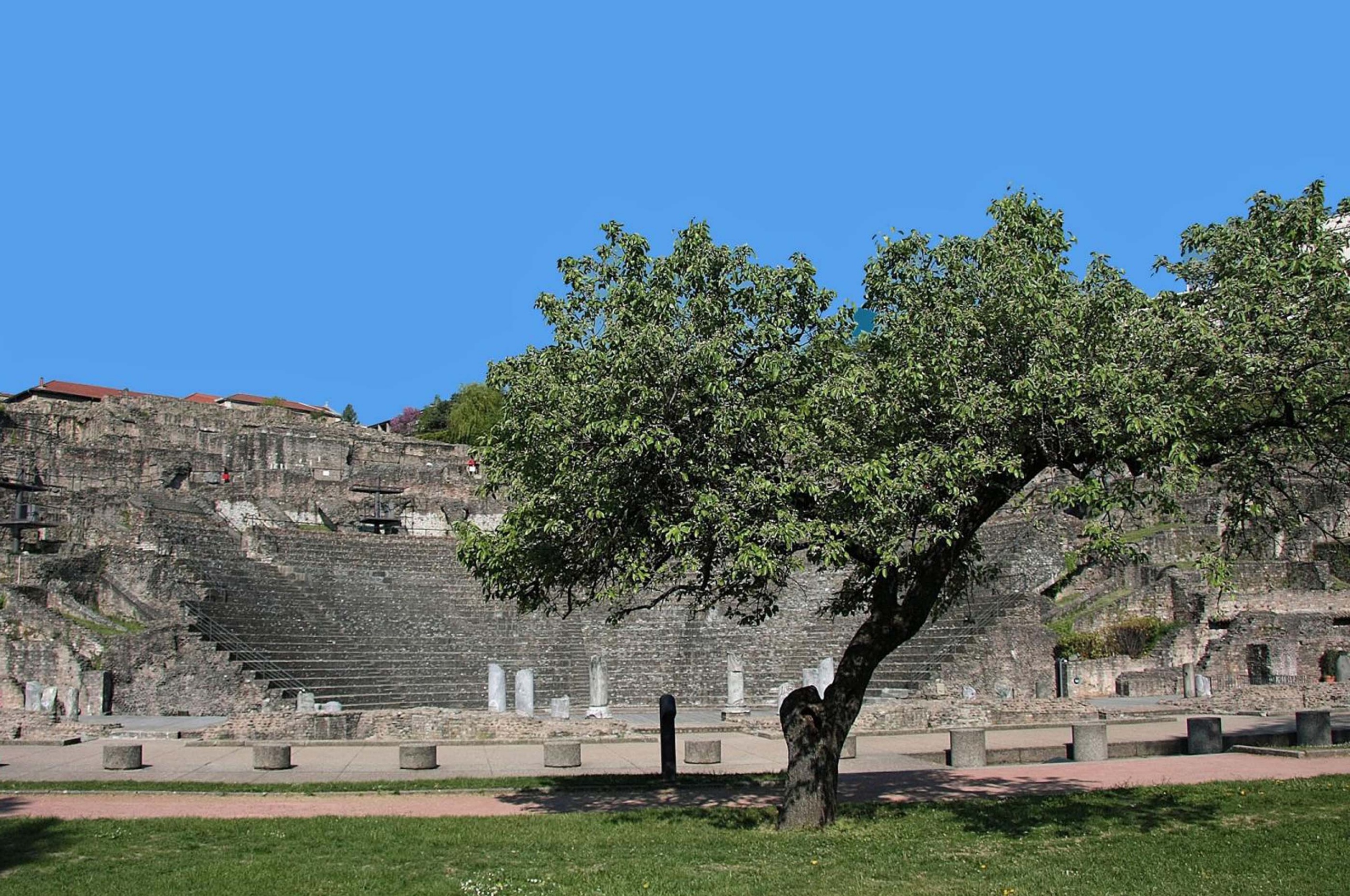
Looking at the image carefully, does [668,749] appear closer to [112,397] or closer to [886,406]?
[886,406]

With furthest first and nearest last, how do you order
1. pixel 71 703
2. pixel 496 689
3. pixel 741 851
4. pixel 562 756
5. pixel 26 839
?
pixel 71 703 → pixel 496 689 → pixel 562 756 → pixel 26 839 → pixel 741 851

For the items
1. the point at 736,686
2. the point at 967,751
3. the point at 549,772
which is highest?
the point at 736,686

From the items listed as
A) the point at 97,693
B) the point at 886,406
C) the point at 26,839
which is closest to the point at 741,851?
the point at 886,406

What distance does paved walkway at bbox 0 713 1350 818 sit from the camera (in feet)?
49.8

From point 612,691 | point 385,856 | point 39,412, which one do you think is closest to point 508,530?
point 385,856

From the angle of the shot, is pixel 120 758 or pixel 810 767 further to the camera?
pixel 120 758

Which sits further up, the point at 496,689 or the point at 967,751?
the point at 496,689

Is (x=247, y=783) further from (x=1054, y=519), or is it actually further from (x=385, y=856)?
(x=1054, y=519)

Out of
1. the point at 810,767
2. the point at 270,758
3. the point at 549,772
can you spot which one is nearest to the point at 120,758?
the point at 270,758

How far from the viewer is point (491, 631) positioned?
34719mm

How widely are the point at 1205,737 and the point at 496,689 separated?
1491 cm

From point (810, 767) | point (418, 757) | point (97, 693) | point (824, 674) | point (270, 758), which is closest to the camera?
point (810, 767)

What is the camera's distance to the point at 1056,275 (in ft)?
44.0

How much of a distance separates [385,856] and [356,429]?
54317mm
